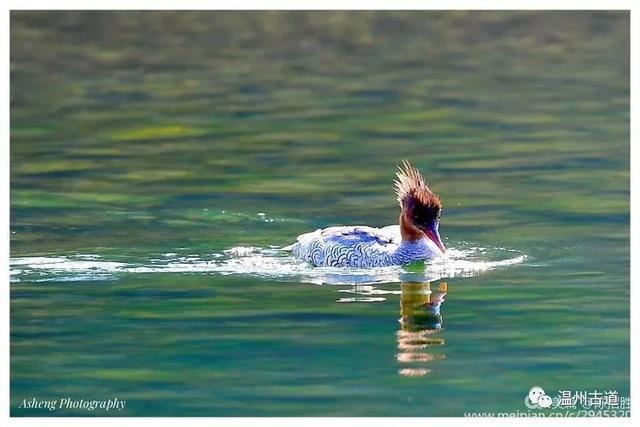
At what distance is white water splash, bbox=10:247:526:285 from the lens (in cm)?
1689

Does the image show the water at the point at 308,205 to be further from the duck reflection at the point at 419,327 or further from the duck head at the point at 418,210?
the duck head at the point at 418,210

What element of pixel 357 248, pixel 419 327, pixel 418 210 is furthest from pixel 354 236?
pixel 419 327

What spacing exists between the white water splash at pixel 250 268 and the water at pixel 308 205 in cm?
4

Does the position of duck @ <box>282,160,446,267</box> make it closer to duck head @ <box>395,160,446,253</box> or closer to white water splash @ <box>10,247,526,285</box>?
duck head @ <box>395,160,446,253</box>

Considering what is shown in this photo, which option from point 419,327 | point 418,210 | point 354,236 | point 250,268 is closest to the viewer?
point 419,327

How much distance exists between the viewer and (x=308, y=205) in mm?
19922

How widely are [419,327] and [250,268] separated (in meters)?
2.67

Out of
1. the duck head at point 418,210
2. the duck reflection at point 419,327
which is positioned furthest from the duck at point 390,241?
the duck reflection at point 419,327

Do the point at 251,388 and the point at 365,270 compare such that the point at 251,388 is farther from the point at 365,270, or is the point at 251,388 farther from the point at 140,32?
the point at 140,32

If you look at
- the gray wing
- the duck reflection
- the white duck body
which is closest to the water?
the duck reflection

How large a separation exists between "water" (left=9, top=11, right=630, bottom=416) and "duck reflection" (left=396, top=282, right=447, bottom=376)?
3cm

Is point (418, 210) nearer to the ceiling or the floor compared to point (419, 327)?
nearer to the ceiling

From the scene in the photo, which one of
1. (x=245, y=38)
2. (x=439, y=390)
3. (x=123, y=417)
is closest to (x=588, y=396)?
(x=439, y=390)

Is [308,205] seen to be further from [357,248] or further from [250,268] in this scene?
[250,268]
